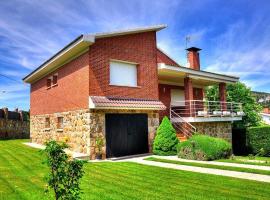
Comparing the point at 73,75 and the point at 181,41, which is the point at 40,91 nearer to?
the point at 73,75

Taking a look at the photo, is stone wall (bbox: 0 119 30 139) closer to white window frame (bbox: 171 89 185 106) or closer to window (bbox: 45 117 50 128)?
window (bbox: 45 117 50 128)

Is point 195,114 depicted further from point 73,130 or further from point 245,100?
point 245,100

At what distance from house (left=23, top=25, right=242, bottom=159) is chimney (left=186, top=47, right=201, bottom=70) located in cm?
366

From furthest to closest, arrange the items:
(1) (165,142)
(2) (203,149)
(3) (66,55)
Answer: (3) (66,55) < (1) (165,142) < (2) (203,149)

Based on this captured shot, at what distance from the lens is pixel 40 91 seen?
23.5m

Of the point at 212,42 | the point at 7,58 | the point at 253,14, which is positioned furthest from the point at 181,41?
the point at 7,58

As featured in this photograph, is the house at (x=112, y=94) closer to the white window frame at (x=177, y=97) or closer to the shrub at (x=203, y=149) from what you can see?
the white window frame at (x=177, y=97)

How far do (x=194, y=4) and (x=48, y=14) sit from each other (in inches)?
335

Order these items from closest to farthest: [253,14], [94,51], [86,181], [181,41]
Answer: [86,181], [94,51], [253,14], [181,41]

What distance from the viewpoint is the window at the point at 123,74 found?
1591 cm

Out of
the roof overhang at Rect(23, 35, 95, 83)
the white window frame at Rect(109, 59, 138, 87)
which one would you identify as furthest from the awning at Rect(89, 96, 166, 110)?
the roof overhang at Rect(23, 35, 95, 83)

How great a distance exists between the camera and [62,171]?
5.22 metres

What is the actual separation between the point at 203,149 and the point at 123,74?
6.24 metres

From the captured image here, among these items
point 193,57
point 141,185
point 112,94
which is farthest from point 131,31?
point 141,185
